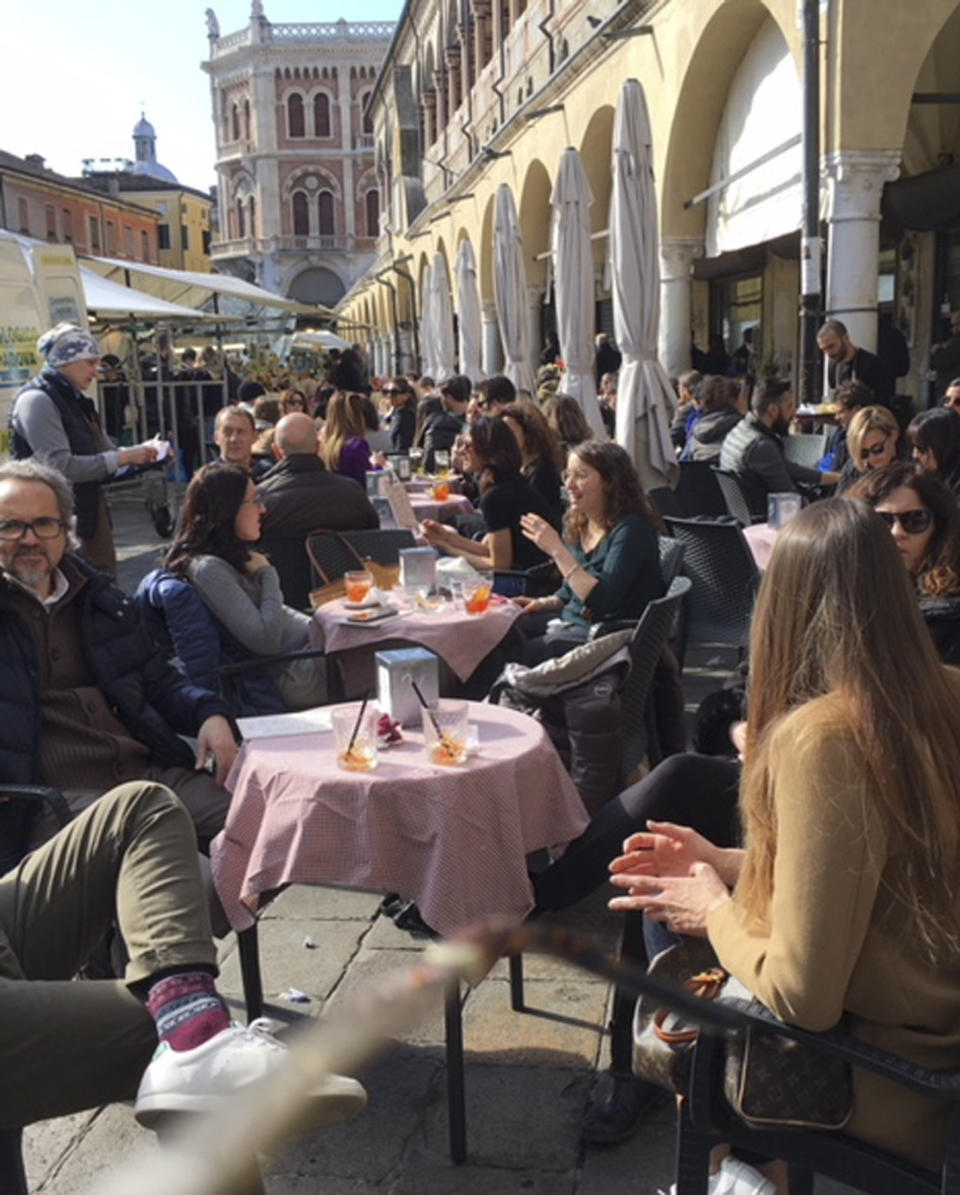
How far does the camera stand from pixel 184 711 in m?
3.59

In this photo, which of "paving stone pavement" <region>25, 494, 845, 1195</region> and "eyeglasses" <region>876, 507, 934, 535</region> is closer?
"paving stone pavement" <region>25, 494, 845, 1195</region>

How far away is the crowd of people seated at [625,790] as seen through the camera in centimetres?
180

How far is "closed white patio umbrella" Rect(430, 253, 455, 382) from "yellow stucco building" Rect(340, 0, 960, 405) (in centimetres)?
154

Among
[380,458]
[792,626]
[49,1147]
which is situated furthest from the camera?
[380,458]

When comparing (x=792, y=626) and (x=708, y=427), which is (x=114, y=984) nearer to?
(x=792, y=626)

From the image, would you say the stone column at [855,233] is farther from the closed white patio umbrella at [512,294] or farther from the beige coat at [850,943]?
the beige coat at [850,943]

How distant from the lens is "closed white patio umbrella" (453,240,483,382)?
18.6 meters

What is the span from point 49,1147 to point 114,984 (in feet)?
→ 2.54

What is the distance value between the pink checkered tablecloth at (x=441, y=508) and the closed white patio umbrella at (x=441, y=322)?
13.4m

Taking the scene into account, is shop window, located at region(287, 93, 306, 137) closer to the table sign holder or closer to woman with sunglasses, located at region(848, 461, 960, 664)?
woman with sunglasses, located at region(848, 461, 960, 664)

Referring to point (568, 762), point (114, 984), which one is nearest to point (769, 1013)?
point (114, 984)

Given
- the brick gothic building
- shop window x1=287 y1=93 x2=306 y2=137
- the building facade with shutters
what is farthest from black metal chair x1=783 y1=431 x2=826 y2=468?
shop window x1=287 y1=93 x2=306 y2=137

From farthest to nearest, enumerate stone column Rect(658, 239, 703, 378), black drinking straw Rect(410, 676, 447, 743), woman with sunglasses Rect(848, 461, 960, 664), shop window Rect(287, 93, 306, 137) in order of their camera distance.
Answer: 1. shop window Rect(287, 93, 306, 137)
2. stone column Rect(658, 239, 703, 378)
3. woman with sunglasses Rect(848, 461, 960, 664)
4. black drinking straw Rect(410, 676, 447, 743)

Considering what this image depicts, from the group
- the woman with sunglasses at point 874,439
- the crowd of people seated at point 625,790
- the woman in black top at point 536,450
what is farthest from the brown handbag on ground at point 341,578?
the woman with sunglasses at point 874,439
